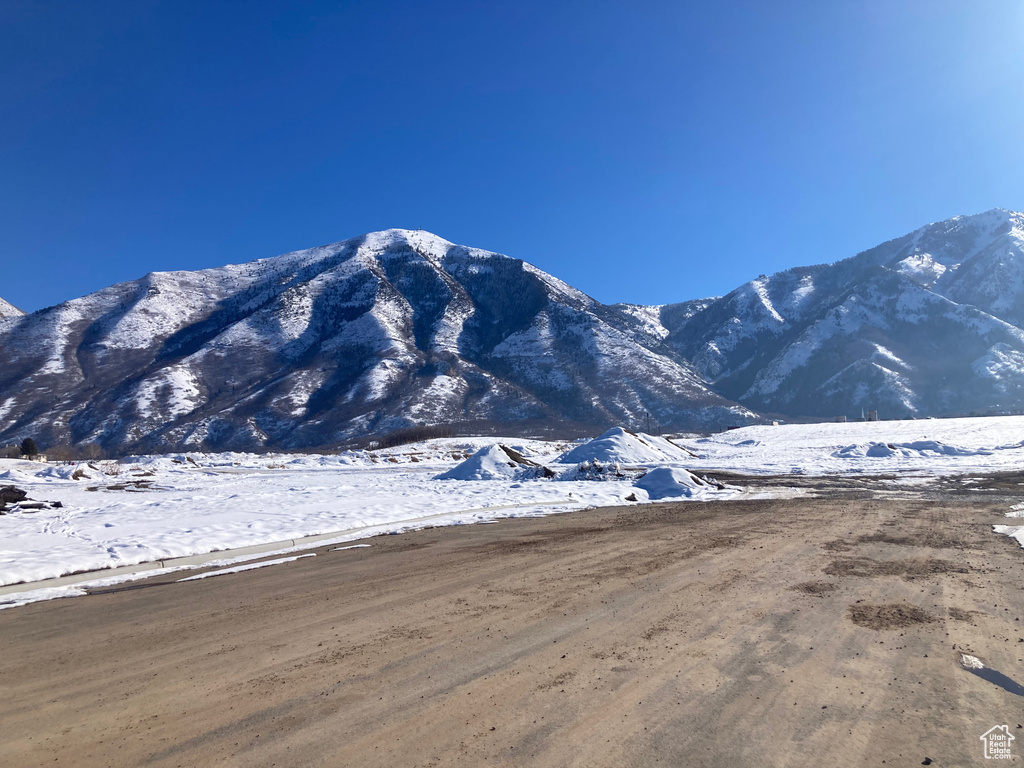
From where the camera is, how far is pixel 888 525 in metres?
12.8

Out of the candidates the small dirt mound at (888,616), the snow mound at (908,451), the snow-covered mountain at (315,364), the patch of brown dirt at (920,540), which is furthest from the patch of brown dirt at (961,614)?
the snow-covered mountain at (315,364)

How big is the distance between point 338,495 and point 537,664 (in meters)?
17.7

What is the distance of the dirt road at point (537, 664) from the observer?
368 cm

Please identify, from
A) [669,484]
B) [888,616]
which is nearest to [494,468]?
[669,484]

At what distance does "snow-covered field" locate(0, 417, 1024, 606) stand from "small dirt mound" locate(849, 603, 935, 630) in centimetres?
763

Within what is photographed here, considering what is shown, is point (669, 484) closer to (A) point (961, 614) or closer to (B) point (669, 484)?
(B) point (669, 484)

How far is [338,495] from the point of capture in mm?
21281

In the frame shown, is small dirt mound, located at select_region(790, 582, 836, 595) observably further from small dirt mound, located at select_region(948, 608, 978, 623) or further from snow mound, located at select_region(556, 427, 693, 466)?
snow mound, located at select_region(556, 427, 693, 466)

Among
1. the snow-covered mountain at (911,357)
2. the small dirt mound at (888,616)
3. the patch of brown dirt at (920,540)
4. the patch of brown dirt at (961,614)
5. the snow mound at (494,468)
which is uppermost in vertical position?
the snow-covered mountain at (911,357)

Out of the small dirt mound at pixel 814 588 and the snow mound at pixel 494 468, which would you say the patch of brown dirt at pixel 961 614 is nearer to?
the small dirt mound at pixel 814 588

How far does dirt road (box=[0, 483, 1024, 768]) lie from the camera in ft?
12.1

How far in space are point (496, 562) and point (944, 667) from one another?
6561mm

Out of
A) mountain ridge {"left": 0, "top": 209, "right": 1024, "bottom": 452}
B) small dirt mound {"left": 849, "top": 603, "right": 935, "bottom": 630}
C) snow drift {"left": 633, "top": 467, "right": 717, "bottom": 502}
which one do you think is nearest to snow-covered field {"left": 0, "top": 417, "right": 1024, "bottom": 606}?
snow drift {"left": 633, "top": 467, "right": 717, "bottom": 502}

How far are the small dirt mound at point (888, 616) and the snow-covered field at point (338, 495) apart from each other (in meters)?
7.63
